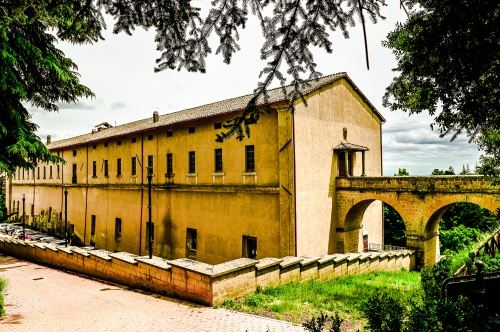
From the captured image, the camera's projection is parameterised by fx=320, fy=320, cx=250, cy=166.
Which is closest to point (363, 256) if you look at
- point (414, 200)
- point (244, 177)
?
point (414, 200)

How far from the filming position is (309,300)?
28.2ft

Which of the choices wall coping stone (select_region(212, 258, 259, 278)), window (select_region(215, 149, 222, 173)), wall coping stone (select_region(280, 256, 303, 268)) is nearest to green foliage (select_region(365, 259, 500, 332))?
wall coping stone (select_region(212, 258, 259, 278))

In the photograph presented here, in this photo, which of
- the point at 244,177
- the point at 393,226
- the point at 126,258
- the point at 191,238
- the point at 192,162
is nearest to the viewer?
the point at 126,258

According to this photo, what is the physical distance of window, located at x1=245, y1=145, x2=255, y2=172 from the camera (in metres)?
16.8

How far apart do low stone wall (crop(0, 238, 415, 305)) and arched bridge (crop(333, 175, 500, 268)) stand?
228 centimetres

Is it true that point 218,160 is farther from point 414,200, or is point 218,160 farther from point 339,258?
point 414,200

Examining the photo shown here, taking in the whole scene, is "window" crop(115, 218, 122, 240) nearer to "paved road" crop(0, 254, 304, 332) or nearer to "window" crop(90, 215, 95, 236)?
"window" crop(90, 215, 95, 236)

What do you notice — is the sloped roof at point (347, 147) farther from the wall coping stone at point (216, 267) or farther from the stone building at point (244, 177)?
the wall coping stone at point (216, 267)

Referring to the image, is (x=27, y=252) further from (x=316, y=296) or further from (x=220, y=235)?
(x=316, y=296)

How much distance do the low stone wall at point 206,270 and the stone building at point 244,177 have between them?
3.03 m

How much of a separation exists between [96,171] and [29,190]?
18422 mm

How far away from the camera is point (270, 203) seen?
15875 millimetres

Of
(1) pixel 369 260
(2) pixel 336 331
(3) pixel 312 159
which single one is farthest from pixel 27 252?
(2) pixel 336 331

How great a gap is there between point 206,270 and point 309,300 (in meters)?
2.88
